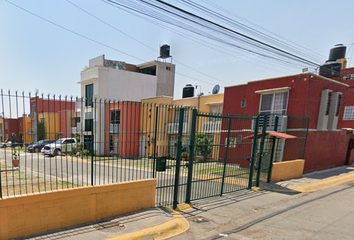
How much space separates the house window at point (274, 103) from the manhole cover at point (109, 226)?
437 inches

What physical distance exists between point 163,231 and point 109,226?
1.18 m

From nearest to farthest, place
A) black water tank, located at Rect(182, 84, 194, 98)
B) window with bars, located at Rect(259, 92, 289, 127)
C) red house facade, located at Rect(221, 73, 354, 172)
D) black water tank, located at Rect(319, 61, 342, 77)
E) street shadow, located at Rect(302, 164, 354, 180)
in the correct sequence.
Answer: street shadow, located at Rect(302, 164, 354, 180) → red house facade, located at Rect(221, 73, 354, 172) → window with bars, located at Rect(259, 92, 289, 127) → black water tank, located at Rect(319, 61, 342, 77) → black water tank, located at Rect(182, 84, 194, 98)

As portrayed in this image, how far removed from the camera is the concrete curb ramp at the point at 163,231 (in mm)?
3605

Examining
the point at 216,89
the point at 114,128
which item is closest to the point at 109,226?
the point at 114,128

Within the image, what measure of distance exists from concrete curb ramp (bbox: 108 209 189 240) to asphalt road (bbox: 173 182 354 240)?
17 centimetres

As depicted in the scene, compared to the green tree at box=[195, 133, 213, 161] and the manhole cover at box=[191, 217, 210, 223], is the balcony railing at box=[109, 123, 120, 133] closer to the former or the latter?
the green tree at box=[195, 133, 213, 161]

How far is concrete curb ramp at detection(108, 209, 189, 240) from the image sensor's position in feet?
11.8

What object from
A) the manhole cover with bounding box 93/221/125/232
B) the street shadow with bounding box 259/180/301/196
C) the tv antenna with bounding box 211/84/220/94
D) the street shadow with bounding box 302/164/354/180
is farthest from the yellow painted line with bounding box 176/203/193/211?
the tv antenna with bounding box 211/84/220/94

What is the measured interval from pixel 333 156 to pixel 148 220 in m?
14.3

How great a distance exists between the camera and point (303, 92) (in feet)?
33.6

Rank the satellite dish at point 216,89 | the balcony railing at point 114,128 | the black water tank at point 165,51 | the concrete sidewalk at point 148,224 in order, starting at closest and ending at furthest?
the concrete sidewalk at point 148,224 < the balcony railing at point 114,128 < the satellite dish at point 216,89 < the black water tank at point 165,51

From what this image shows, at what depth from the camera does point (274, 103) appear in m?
11.7

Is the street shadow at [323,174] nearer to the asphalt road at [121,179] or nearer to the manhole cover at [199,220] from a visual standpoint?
the asphalt road at [121,179]

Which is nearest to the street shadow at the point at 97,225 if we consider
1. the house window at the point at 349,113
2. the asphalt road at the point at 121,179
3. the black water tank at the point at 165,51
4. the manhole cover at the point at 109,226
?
the manhole cover at the point at 109,226
